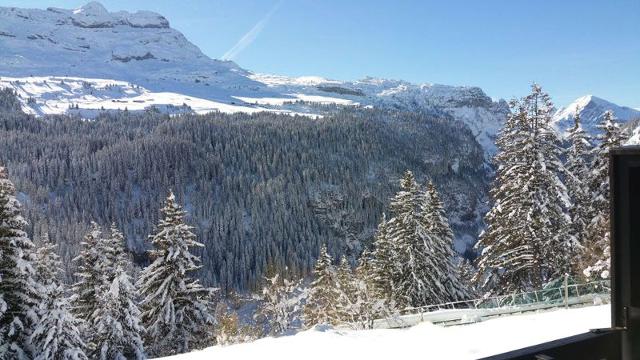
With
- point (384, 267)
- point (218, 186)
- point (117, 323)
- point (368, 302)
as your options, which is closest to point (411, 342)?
point (117, 323)

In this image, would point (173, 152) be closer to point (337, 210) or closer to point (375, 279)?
point (337, 210)

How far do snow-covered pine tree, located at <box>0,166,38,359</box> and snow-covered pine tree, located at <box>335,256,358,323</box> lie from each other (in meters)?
11.5

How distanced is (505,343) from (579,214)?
18.1 m

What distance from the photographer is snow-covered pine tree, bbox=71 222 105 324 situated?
65.8 feet

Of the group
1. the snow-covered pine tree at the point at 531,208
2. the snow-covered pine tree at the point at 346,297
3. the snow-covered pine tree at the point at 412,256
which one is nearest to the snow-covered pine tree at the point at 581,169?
the snow-covered pine tree at the point at 531,208

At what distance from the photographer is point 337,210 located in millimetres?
150125

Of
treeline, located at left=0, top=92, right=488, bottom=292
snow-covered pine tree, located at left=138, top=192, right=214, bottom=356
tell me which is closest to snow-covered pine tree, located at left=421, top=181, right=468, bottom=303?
snow-covered pine tree, located at left=138, top=192, right=214, bottom=356

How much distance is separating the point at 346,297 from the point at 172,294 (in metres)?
8.77

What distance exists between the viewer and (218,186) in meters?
151

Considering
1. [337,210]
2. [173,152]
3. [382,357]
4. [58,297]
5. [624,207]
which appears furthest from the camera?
[173,152]

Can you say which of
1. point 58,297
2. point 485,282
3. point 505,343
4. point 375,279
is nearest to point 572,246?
point 485,282

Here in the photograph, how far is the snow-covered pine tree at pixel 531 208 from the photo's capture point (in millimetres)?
16188

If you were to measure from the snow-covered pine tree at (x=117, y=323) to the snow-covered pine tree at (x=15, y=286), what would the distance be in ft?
14.9

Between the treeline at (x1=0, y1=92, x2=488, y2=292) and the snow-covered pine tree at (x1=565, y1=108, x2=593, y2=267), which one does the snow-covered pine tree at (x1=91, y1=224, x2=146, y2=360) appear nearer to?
the snow-covered pine tree at (x1=565, y1=108, x2=593, y2=267)
